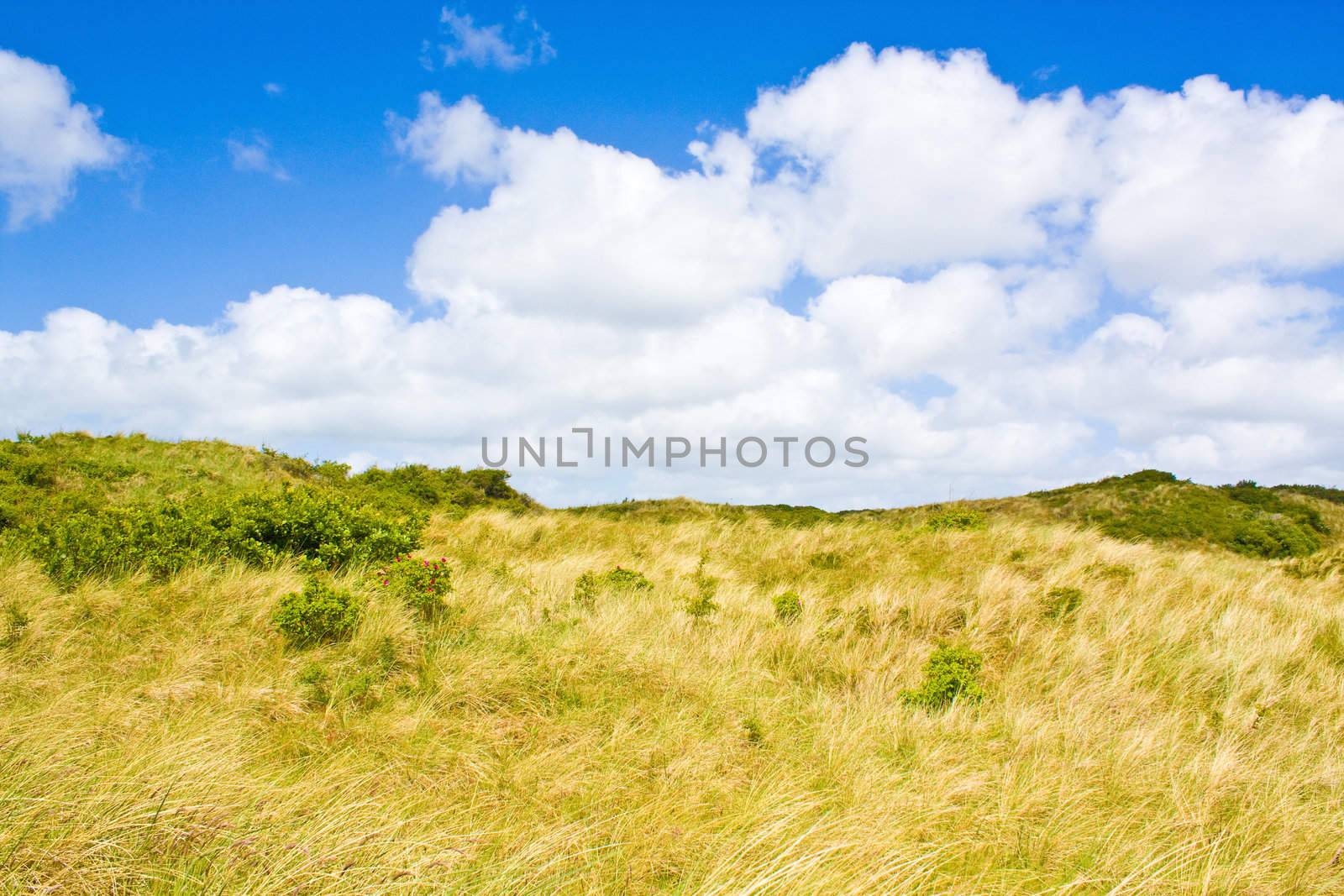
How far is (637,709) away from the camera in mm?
4648

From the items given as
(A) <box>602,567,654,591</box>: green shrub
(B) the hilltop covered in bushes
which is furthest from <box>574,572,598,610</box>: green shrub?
(B) the hilltop covered in bushes

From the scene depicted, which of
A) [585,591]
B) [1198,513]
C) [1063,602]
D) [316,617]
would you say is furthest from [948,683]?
[1198,513]

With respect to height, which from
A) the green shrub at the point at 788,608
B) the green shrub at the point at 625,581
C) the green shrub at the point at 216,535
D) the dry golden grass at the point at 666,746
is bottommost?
the dry golden grass at the point at 666,746

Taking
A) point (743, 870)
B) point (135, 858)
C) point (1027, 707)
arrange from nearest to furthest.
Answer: point (135, 858)
point (743, 870)
point (1027, 707)

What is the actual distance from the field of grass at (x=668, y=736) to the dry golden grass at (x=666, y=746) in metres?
0.02

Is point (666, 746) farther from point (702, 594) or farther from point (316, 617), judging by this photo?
point (702, 594)

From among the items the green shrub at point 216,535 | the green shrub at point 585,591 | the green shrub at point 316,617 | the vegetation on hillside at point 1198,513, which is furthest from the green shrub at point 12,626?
the vegetation on hillside at point 1198,513

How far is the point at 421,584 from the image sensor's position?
21.8ft

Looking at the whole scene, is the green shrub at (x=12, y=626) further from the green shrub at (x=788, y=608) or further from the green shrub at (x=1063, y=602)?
the green shrub at (x=1063, y=602)

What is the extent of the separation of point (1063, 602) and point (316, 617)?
22.0 feet

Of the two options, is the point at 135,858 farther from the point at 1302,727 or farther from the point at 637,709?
the point at 1302,727

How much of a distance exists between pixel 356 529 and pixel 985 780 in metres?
7.24

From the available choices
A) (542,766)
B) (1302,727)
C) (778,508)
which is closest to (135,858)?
(542,766)

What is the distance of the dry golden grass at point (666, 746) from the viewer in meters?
2.87
